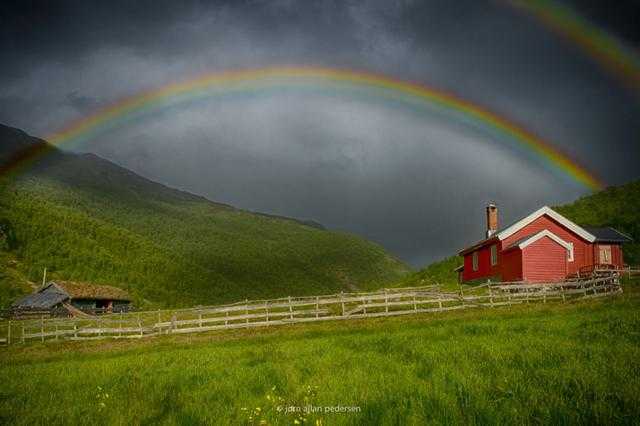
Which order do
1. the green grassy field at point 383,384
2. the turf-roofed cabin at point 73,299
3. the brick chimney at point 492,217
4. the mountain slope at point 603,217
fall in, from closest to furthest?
the green grassy field at point 383,384 < the mountain slope at point 603,217 < the brick chimney at point 492,217 < the turf-roofed cabin at point 73,299

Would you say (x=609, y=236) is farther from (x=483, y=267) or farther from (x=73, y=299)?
(x=73, y=299)

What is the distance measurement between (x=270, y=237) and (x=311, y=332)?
16659 cm

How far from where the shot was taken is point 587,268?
38.5 metres

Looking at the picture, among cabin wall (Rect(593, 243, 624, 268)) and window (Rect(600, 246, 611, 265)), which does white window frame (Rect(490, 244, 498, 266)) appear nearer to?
cabin wall (Rect(593, 243, 624, 268))

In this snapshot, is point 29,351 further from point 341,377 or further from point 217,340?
point 341,377

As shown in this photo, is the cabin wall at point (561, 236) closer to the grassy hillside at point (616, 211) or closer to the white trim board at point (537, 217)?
the white trim board at point (537, 217)

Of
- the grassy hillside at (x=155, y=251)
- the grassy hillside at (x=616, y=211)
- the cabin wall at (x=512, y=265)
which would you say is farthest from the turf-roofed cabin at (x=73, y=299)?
the grassy hillside at (x=616, y=211)

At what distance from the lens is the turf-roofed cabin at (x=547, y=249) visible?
37.0m

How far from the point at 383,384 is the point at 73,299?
66106 millimetres

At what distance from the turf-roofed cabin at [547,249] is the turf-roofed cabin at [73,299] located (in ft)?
174

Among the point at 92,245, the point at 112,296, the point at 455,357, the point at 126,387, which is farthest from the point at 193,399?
the point at 92,245

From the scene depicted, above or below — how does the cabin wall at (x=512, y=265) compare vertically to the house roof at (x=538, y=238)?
below

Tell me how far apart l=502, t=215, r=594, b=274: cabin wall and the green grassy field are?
88.0 feet

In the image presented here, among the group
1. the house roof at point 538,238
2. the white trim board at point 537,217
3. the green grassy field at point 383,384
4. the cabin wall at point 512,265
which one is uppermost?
the white trim board at point 537,217
